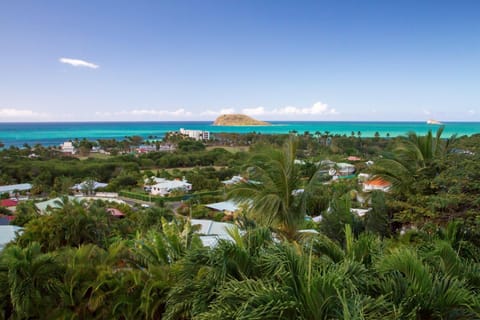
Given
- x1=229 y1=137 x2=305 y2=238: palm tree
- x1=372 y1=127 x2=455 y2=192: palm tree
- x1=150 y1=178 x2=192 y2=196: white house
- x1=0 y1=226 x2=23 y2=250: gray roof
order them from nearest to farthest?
1. x1=229 y1=137 x2=305 y2=238: palm tree
2. x1=372 y1=127 x2=455 y2=192: palm tree
3. x1=0 y1=226 x2=23 y2=250: gray roof
4. x1=150 y1=178 x2=192 y2=196: white house

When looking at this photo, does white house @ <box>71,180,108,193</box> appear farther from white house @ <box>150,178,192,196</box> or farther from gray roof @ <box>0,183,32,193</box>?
white house @ <box>150,178,192,196</box>

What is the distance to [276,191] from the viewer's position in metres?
4.74

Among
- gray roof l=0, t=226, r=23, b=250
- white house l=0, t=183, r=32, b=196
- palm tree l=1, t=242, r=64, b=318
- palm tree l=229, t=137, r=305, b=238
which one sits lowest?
white house l=0, t=183, r=32, b=196

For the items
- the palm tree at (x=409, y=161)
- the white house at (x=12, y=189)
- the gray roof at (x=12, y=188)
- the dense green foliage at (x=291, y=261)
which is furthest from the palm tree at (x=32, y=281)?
the gray roof at (x=12, y=188)

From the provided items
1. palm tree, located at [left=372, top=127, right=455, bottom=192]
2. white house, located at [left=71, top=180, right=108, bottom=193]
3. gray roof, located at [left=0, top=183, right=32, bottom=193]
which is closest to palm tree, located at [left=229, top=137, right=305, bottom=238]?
palm tree, located at [left=372, top=127, right=455, bottom=192]

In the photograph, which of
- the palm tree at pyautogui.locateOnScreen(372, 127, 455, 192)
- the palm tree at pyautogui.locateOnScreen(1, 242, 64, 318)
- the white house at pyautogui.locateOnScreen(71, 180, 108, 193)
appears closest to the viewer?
the palm tree at pyautogui.locateOnScreen(1, 242, 64, 318)

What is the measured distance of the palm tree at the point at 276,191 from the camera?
4.69 m

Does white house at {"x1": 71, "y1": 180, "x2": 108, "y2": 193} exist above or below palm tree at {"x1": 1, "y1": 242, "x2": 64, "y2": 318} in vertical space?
below

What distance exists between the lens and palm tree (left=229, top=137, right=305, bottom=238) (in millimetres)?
4688

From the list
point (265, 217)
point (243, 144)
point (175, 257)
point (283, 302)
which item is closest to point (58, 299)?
point (175, 257)

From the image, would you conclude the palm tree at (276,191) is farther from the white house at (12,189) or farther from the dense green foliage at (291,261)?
the white house at (12,189)

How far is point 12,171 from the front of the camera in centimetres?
3834

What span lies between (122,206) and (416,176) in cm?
1837

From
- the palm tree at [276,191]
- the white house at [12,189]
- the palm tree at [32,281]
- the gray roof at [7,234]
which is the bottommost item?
the white house at [12,189]
